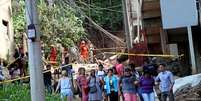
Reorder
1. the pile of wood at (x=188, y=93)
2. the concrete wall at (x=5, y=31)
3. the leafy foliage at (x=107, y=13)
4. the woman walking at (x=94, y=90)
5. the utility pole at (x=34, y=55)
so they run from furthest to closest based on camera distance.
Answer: the leafy foliage at (x=107, y=13)
the concrete wall at (x=5, y=31)
the woman walking at (x=94, y=90)
the pile of wood at (x=188, y=93)
the utility pole at (x=34, y=55)

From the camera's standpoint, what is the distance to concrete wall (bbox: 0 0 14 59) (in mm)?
28684

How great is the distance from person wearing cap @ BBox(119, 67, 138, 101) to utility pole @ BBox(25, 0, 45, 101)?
516cm

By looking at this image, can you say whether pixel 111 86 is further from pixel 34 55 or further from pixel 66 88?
pixel 34 55

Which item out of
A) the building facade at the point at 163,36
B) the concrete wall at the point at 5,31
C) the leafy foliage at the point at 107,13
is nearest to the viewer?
the building facade at the point at 163,36

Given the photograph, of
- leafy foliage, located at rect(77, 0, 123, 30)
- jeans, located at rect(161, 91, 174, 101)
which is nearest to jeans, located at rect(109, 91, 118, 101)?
jeans, located at rect(161, 91, 174, 101)

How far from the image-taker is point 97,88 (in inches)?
687

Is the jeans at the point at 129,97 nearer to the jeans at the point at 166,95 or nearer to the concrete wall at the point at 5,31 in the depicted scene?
the jeans at the point at 166,95

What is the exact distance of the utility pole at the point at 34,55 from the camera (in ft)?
38.2

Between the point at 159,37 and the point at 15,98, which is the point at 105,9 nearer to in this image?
the point at 159,37

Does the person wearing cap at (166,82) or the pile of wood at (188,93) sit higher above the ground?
the person wearing cap at (166,82)

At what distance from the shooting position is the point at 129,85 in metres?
16.6

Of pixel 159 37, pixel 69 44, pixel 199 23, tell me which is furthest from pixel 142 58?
pixel 69 44

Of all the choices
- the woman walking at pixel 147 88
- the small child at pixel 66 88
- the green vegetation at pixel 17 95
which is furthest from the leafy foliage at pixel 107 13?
the woman walking at pixel 147 88

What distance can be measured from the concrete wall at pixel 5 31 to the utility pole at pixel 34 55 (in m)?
16.4
